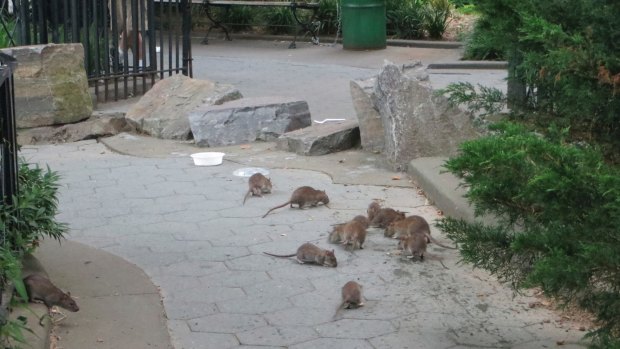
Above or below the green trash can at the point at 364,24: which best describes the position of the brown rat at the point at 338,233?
below

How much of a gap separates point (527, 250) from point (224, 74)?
40.4 feet

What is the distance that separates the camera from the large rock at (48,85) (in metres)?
10.7

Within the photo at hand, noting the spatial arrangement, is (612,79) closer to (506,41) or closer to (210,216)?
(506,41)

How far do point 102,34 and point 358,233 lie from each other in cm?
722

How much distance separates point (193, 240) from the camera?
6.93 metres

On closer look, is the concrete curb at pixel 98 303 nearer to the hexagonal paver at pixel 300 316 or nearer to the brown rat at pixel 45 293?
the brown rat at pixel 45 293

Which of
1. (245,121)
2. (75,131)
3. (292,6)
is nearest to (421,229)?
(245,121)

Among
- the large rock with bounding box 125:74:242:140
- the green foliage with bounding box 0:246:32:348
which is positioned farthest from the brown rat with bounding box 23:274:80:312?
the large rock with bounding box 125:74:242:140

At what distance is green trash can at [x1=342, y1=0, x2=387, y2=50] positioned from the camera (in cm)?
1827

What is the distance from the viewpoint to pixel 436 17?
19.2 meters

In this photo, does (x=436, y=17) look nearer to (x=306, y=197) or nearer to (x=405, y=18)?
(x=405, y=18)

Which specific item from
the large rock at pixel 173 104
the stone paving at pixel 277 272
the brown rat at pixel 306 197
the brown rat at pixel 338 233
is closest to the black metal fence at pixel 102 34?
the large rock at pixel 173 104

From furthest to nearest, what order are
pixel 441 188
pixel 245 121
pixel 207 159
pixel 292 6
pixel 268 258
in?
pixel 292 6 < pixel 245 121 < pixel 207 159 < pixel 441 188 < pixel 268 258

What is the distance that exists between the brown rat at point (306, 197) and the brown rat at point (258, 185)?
40 cm
